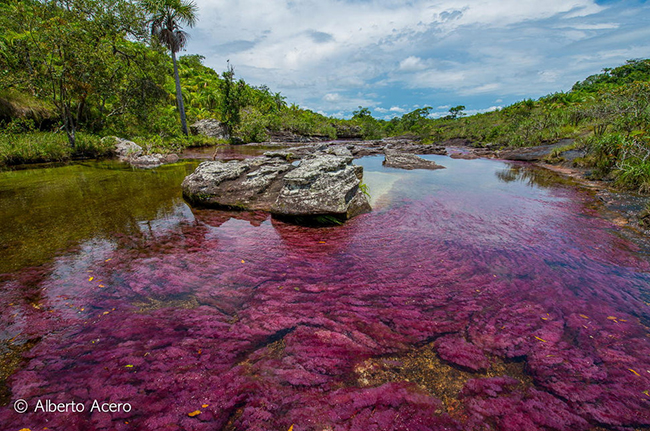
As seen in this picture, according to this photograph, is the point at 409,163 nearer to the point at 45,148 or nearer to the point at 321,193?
the point at 321,193

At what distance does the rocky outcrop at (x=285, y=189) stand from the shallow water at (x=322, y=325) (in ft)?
2.47

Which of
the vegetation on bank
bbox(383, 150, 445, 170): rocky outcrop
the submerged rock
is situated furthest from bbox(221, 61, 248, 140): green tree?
bbox(383, 150, 445, 170): rocky outcrop

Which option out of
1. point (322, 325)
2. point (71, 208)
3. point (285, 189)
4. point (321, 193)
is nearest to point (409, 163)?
point (321, 193)

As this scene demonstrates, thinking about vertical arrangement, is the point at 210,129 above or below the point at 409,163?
above

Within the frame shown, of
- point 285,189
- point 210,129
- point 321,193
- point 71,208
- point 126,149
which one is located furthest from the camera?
point 210,129

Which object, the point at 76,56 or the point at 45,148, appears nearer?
the point at 45,148

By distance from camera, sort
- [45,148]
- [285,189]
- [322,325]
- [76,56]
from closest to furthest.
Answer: [322,325] → [285,189] → [45,148] → [76,56]

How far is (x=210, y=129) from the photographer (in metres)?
35.7

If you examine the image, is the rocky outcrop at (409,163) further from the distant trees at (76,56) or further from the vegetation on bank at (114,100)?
the distant trees at (76,56)

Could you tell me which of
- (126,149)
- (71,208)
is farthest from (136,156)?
(71,208)

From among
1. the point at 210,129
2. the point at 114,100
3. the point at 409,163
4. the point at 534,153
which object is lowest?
the point at 409,163

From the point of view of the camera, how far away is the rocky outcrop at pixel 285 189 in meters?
6.74

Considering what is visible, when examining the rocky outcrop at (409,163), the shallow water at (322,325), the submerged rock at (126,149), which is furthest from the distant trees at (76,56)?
the rocky outcrop at (409,163)

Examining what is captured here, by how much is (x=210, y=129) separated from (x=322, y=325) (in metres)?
39.0
